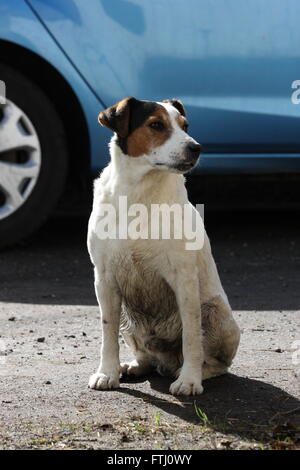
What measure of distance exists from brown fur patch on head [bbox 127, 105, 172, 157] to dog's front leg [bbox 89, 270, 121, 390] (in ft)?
1.78

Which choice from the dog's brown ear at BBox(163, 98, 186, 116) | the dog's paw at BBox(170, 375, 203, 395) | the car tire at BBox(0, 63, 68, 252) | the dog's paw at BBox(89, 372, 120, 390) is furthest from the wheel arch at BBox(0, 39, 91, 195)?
the dog's paw at BBox(170, 375, 203, 395)

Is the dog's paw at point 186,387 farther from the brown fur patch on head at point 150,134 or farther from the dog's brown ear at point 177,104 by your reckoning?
the dog's brown ear at point 177,104

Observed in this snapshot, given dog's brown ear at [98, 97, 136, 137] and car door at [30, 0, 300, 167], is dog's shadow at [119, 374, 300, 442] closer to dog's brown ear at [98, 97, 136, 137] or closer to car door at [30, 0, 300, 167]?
dog's brown ear at [98, 97, 136, 137]

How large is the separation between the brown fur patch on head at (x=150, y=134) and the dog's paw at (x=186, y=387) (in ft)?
2.98

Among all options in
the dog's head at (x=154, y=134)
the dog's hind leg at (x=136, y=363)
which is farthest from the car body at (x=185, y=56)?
the dog's hind leg at (x=136, y=363)

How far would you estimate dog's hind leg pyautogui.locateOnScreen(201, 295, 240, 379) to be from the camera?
4203mm

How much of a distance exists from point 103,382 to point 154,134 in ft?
3.28

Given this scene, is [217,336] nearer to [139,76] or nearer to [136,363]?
[136,363]

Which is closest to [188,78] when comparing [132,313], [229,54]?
[229,54]

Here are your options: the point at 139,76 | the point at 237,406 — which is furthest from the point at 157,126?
the point at 139,76

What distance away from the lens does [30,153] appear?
251 inches

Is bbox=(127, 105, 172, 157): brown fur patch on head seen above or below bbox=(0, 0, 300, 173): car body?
below
